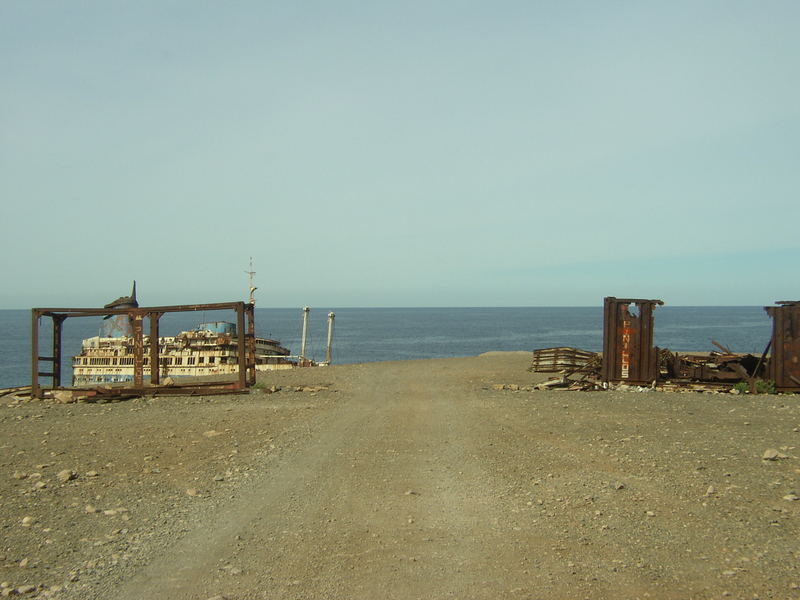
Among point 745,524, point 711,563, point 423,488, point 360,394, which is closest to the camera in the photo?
point 711,563

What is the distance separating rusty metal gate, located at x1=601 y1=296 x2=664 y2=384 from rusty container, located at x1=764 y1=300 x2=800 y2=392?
3062mm

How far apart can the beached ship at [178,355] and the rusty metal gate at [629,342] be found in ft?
67.7

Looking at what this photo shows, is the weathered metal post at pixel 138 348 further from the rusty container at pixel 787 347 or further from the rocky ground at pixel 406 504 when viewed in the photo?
the rusty container at pixel 787 347

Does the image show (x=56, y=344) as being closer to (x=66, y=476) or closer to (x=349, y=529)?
(x=66, y=476)

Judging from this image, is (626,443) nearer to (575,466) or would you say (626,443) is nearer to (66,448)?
(575,466)

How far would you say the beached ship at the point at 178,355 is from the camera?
40688mm

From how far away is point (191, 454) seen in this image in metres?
11.4

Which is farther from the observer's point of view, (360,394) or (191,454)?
(360,394)

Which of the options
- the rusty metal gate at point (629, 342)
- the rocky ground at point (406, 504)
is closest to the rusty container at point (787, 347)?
the rusty metal gate at point (629, 342)

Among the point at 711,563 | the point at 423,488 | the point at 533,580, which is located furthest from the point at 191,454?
the point at 711,563

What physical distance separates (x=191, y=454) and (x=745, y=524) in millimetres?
8059

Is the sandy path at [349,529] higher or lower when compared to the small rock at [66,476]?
higher

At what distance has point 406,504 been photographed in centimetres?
823

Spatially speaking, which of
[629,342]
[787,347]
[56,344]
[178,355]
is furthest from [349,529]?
[178,355]
